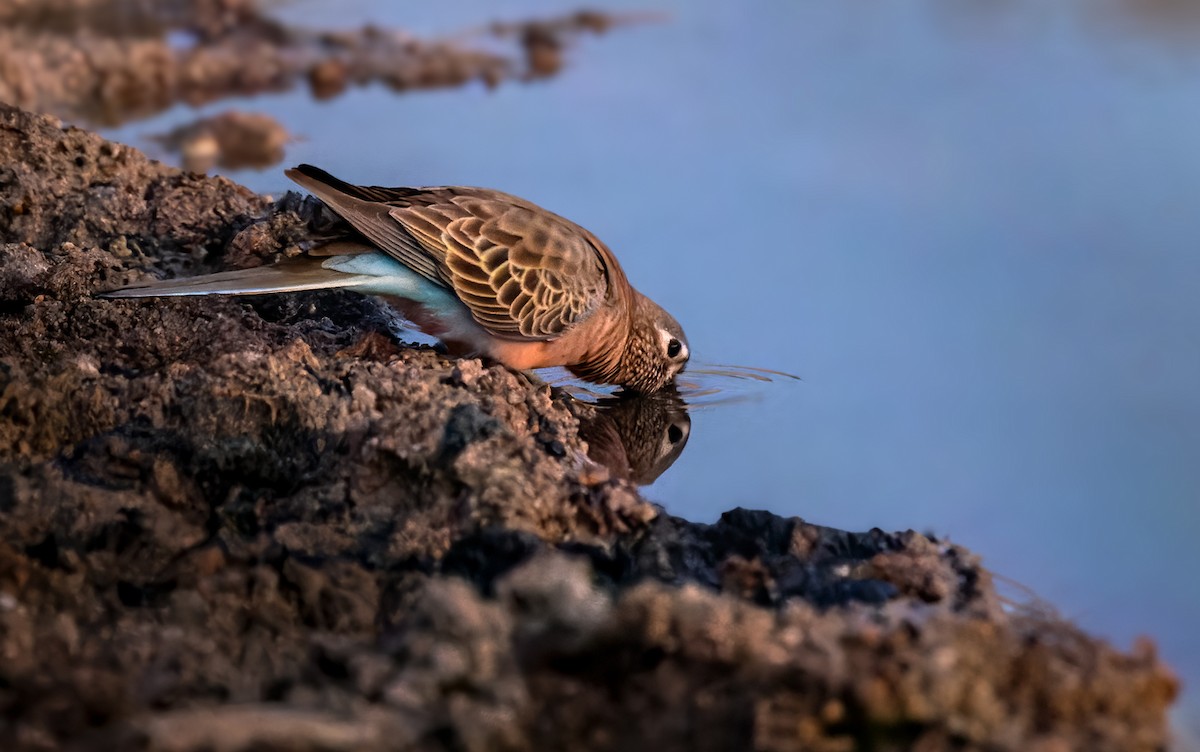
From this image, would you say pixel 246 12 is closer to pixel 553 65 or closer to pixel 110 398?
pixel 553 65

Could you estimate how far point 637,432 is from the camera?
4.70 meters

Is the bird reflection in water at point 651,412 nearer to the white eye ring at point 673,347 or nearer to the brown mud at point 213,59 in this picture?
the white eye ring at point 673,347

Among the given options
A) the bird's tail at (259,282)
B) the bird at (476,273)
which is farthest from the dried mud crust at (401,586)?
the bird at (476,273)

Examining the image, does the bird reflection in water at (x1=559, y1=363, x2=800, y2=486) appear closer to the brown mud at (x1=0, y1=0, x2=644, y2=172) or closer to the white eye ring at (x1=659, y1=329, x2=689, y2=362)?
the white eye ring at (x1=659, y1=329, x2=689, y2=362)

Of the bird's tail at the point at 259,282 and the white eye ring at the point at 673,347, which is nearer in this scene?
the bird's tail at the point at 259,282

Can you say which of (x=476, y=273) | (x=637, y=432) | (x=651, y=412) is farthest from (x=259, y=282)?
(x=651, y=412)

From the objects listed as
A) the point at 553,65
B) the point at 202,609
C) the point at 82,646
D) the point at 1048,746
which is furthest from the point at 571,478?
the point at 553,65

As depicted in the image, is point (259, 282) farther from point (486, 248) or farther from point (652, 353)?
point (652, 353)

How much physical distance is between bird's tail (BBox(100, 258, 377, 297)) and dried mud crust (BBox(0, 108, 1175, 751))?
113 millimetres

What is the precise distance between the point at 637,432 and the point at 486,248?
2.84 feet

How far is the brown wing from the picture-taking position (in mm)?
4586

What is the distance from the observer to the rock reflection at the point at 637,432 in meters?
4.30

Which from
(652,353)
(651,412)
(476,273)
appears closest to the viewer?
(476,273)

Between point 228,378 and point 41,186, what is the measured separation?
1.71m
